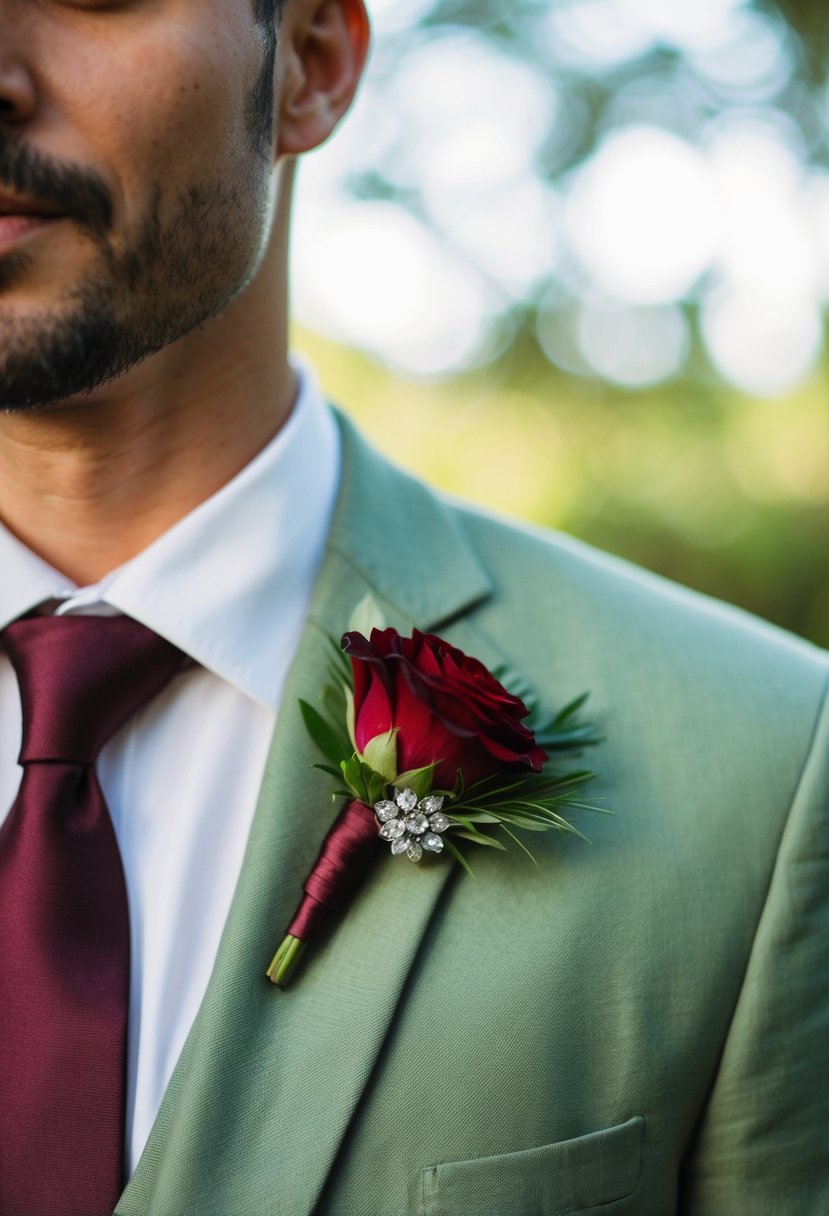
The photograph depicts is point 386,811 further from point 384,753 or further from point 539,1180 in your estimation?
point 539,1180

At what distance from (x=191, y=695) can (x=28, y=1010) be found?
49 cm

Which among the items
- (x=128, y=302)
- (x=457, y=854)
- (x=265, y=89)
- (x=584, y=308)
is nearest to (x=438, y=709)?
(x=457, y=854)

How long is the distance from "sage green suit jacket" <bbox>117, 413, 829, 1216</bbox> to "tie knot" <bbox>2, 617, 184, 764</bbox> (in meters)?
0.21

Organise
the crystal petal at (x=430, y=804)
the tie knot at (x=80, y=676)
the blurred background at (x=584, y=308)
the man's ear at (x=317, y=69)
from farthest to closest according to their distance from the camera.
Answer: the blurred background at (x=584, y=308) → the man's ear at (x=317, y=69) → the tie knot at (x=80, y=676) → the crystal petal at (x=430, y=804)

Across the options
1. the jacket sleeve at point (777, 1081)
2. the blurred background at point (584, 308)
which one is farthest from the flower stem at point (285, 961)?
the blurred background at point (584, 308)

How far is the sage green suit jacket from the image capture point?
152 cm

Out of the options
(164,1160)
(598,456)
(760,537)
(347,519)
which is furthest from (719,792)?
(598,456)

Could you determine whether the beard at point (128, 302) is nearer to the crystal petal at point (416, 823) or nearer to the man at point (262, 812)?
the man at point (262, 812)

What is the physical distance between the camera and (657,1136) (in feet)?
5.39

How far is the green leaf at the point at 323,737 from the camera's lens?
1.67 meters

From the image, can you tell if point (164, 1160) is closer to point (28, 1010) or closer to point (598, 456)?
point (28, 1010)

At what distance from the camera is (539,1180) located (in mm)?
1550

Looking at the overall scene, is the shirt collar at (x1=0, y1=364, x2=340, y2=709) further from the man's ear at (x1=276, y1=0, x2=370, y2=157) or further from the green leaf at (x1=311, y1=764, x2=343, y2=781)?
the man's ear at (x1=276, y1=0, x2=370, y2=157)

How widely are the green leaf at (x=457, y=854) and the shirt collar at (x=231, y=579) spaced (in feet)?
1.10
